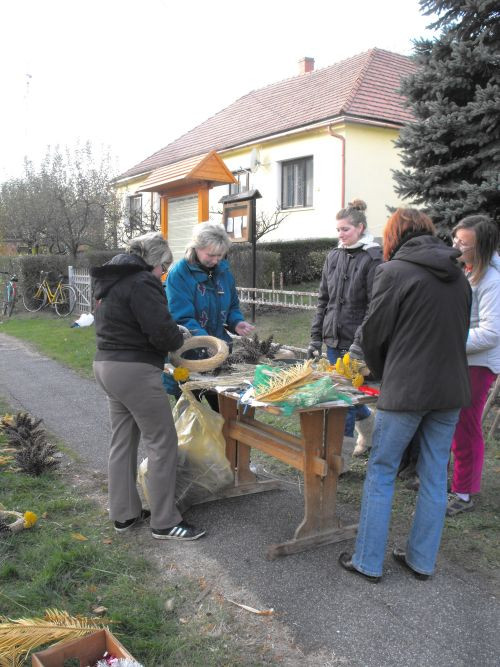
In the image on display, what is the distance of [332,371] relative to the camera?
3.85m

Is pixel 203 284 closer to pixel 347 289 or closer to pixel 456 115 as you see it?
pixel 347 289

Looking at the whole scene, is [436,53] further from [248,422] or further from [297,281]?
[297,281]

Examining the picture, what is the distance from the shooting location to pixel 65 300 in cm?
1658

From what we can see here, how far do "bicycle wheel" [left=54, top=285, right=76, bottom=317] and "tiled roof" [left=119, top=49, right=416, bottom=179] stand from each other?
6.71m

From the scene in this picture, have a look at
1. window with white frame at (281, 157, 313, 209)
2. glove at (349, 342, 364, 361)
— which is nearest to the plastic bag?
glove at (349, 342, 364, 361)

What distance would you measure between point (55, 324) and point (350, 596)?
12.7 metres

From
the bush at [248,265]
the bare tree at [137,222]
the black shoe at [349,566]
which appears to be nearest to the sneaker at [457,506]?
the black shoe at [349,566]

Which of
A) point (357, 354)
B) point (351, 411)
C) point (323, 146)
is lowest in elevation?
point (351, 411)

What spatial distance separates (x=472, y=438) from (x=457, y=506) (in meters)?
0.48

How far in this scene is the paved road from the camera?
265 cm

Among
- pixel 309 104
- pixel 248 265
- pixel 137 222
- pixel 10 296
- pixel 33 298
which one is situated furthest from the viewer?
pixel 137 222

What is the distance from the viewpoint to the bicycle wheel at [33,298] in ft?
56.2

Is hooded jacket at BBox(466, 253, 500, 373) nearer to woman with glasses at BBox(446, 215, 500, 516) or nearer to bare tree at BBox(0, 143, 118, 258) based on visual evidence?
woman with glasses at BBox(446, 215, 500, 516)

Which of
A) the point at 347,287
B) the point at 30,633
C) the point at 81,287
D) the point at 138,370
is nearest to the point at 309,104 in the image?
the point at 81,287
